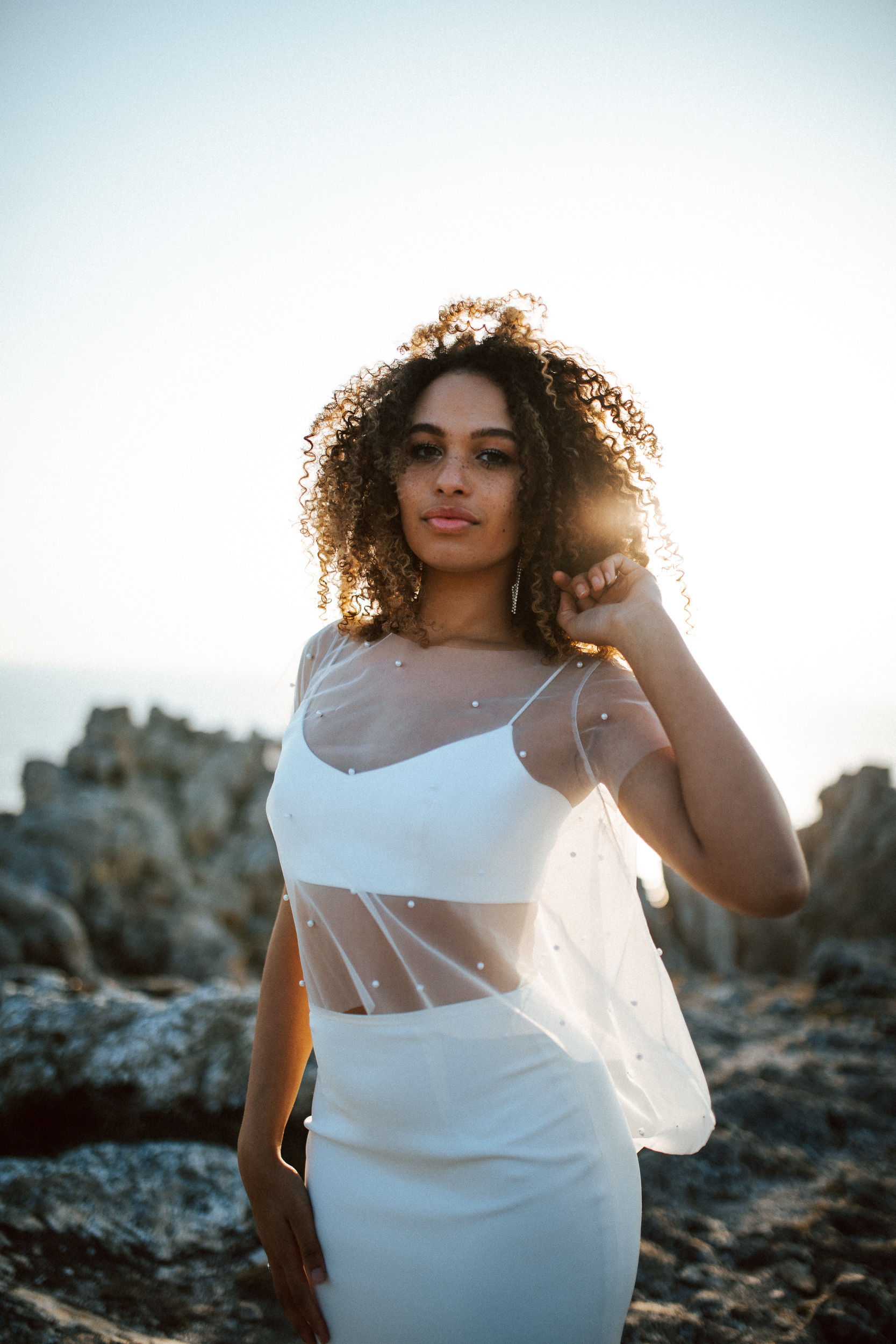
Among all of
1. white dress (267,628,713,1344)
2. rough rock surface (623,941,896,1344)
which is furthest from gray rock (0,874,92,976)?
white dress (267,628,713,1344)

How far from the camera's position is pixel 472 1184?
61.0 inches

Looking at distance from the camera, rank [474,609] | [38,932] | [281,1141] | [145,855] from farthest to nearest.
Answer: [145,855] < [38,932] < [474,609] < [281,1141]

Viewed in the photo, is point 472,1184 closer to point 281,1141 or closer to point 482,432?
point 281,1141

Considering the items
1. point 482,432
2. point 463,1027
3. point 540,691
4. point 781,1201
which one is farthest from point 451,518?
point 781,1201

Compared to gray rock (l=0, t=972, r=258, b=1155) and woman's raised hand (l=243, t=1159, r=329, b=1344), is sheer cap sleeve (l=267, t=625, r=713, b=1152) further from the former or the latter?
gray rock (l=0, t=972, r=258, b=1155)

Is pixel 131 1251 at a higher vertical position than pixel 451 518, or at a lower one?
lower

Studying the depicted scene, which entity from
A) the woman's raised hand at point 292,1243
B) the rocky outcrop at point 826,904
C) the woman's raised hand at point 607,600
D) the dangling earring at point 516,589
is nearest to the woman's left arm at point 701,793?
the woman's raised hand at point 607,600

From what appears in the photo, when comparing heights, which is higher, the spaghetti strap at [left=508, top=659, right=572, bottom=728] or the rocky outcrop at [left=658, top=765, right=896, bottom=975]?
the spaghetti strap at [left=508, top=659, right=572, bottom=728]

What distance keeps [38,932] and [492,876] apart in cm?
663

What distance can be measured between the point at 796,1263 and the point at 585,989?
3.61ft

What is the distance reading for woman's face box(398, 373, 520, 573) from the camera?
1.93 m

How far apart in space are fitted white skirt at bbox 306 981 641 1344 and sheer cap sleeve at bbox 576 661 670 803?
535mm

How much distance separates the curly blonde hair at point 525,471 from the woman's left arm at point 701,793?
288 mm

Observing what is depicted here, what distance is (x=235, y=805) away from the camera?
1009cm
